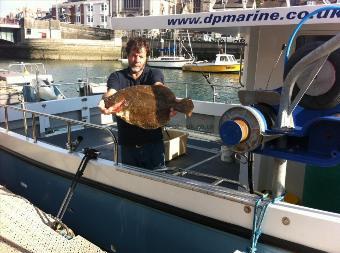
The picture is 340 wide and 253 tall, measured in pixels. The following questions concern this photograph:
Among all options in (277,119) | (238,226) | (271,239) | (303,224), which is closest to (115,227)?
(238,226)

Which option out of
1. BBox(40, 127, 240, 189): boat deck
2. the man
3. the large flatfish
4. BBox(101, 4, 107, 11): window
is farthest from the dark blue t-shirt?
BBox(101, 4, 107, 11): window

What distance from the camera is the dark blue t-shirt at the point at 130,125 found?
404 cm

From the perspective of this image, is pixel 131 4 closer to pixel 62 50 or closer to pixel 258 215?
pixel 62 50

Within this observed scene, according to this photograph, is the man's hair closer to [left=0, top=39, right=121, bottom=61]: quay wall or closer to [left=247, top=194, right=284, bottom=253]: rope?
[left=247, top=194, right=284, bottom=253]: rope

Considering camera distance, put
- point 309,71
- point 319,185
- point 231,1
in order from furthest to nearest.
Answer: point 231,1 → point 319,185 → point 309,71

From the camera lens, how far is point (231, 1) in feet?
17.4

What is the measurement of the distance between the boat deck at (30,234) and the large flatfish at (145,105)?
1.84 meters

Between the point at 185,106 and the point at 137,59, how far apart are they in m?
0.85

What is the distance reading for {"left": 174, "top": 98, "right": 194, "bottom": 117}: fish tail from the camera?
3.48 meters

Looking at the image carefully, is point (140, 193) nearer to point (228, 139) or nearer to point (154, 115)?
point (154, 115)

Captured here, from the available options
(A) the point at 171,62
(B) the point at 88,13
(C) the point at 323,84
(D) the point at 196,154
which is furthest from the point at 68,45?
(C) the point at 323,84

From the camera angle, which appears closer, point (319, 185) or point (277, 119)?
point (277, 119)

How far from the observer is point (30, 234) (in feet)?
15.7

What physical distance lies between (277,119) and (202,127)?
566 cm
